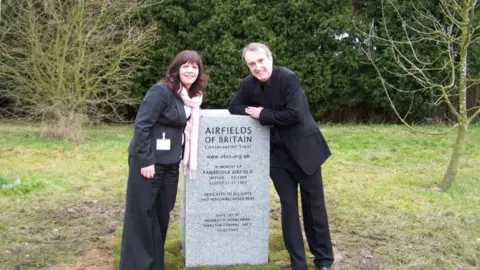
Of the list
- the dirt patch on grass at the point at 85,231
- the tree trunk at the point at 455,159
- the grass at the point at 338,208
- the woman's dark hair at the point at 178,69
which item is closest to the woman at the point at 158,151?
the woman's dark hair at the point at 178,69

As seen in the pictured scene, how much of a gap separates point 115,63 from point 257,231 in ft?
31.8

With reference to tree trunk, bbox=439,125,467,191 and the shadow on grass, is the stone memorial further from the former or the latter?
tree trunk, bbox=439,125,467,191

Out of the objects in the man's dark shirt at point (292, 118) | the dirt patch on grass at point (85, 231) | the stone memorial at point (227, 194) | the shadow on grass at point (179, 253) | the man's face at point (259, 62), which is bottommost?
the dirt patch on grass at point (85, 231)

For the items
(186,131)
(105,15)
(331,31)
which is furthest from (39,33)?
(186,131)

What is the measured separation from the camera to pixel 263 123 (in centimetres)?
448

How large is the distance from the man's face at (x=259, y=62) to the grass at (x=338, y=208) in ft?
5.69

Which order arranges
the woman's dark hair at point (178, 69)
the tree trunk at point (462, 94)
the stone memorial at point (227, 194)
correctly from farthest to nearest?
the tree trunk at point (462, 94), the stone memorial at point (227, 194), the woman's dark hair at point (178, 69)

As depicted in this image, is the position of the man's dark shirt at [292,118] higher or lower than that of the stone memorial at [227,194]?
higher

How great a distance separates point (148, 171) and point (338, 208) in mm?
3587

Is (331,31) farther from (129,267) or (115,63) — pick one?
(129,267)

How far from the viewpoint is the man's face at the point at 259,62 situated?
14.0 ft

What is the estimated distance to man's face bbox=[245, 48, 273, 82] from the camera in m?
4.26

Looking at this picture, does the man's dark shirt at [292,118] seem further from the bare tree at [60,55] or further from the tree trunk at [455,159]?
the bare tree at [60,55]

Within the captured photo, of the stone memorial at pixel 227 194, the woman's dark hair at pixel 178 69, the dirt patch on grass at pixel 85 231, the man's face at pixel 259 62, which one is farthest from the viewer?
the dirt patch on grass at pixel 85 231
